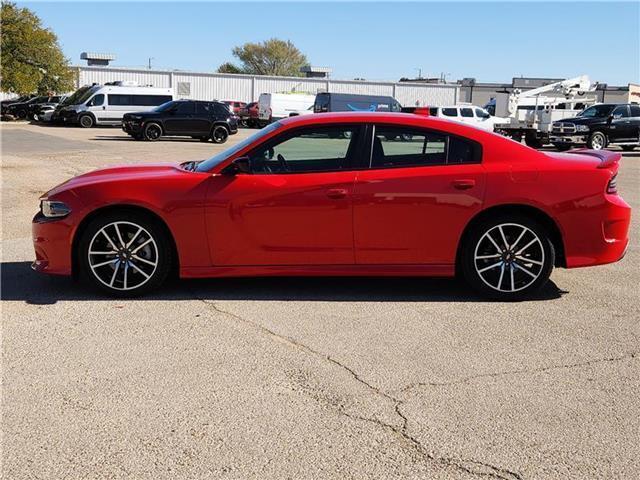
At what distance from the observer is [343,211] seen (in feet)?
18.3

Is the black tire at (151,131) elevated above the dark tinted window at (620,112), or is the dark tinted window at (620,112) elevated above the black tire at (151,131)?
the dark tinted window at (620,112)

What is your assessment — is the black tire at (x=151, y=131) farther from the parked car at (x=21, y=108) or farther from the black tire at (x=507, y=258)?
the black tire at (x=507, y=258)

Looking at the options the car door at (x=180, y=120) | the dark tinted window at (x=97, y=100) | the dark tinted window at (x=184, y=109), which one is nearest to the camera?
the car door at (x=180, y=120)

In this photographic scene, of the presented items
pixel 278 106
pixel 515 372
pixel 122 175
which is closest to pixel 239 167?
pixel 122 175

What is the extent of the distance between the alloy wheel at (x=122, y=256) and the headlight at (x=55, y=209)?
1.02 ft

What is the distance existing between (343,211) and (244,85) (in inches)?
2268

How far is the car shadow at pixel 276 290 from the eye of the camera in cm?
577

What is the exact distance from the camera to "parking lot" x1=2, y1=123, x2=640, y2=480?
3.19 m

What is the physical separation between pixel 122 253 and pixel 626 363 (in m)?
3.83

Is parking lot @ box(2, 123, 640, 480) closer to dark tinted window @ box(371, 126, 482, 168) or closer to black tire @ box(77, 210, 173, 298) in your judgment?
black tire @ box(77, 210, 173, 298)

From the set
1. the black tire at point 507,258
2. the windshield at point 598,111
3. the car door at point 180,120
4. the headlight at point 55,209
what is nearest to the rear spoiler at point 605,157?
the black tire at point 507,258

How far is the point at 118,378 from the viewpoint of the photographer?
4.07m

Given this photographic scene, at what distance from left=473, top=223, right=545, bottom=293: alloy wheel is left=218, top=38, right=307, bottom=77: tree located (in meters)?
94.0

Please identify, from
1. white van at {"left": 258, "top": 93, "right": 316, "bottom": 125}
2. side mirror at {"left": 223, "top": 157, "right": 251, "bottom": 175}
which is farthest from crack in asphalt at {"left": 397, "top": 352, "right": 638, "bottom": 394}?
white van at {"left": 258, "top": 93, "right": 316, "bottom": 125}
